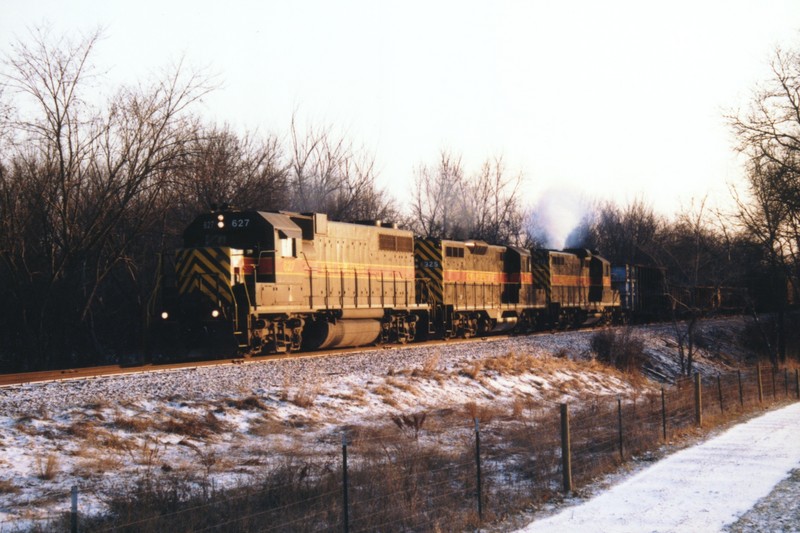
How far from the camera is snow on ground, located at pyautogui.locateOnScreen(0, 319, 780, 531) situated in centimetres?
940

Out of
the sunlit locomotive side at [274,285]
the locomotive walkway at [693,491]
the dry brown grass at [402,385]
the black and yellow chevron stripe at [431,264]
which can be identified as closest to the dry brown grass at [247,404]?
the dry brown grass at [402,385]

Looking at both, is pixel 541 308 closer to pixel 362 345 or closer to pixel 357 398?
pixel 362 345

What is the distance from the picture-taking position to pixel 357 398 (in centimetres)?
1513

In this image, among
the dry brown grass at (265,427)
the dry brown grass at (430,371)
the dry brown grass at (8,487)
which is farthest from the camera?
the dry brown grass at (430,371)

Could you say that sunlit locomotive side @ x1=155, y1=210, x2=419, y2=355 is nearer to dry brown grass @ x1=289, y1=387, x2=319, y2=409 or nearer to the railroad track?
the railroad track

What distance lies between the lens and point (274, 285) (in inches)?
791

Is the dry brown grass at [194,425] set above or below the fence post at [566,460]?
above

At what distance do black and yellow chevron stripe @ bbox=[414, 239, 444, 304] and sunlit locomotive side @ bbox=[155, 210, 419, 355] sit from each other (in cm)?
334

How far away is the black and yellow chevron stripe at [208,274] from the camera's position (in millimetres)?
19016

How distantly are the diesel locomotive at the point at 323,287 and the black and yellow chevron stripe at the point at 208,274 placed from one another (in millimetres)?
24

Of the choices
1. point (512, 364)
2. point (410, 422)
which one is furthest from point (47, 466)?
point (512, 364)

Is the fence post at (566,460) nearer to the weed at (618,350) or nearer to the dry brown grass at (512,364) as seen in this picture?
the dry brown grass at (512,364)

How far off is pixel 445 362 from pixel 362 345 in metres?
4.73

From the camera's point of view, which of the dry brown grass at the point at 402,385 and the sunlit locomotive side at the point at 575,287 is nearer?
the dry brown grass at the point at 402,385
